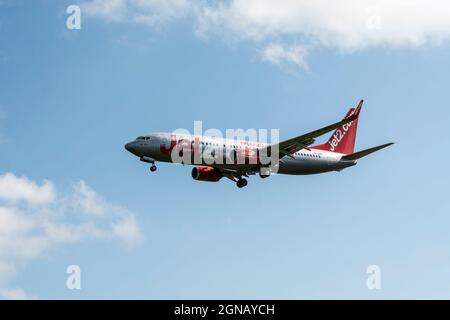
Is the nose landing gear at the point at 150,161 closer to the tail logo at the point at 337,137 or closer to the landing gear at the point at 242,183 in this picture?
the landing gear at the point at 242,183

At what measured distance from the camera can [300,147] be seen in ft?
226

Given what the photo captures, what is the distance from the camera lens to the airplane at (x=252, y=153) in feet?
218

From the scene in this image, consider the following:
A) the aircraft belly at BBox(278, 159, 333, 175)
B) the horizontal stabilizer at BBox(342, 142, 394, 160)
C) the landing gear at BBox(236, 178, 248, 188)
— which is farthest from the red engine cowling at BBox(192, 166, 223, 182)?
the horizontal stabilizer at BBox(342, 142, 394, 160)

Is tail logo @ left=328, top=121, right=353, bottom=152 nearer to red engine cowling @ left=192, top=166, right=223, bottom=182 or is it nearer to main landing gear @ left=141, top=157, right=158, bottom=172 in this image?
red engine cowling @ left=192, top=166, right=223, bottom=182

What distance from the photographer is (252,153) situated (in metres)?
70.1

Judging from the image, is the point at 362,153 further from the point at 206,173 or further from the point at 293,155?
the point at 206,173

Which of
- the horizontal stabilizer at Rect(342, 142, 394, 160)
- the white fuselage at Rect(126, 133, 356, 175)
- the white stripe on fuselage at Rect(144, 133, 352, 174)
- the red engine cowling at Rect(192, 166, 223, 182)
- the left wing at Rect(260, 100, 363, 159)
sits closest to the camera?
the left wing at Rect(260, 100, 363, 159)

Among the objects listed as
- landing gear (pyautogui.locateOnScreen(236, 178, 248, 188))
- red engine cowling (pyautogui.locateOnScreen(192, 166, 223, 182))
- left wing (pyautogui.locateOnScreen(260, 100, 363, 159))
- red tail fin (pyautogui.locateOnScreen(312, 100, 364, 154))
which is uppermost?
red tail fin (pyautogui.locateOnScreen(312, 100, 364, 154))

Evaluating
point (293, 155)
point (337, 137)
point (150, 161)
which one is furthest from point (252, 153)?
point (337, 137)

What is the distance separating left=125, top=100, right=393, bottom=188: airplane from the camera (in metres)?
66.4

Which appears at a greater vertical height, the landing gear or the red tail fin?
the red tail fin

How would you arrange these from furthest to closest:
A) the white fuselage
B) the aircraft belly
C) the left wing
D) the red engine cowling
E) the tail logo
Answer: the tail logo → the red engine cowling → the aircraft belly → the white fuselage → the left wing

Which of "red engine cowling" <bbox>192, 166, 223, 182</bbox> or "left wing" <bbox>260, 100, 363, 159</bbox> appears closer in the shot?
"left wing" <bbox>260, 100, 363, 159</bbox>

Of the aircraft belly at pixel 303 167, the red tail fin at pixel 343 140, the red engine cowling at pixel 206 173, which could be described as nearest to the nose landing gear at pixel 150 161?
the red engine cowling at pixel 206 173
